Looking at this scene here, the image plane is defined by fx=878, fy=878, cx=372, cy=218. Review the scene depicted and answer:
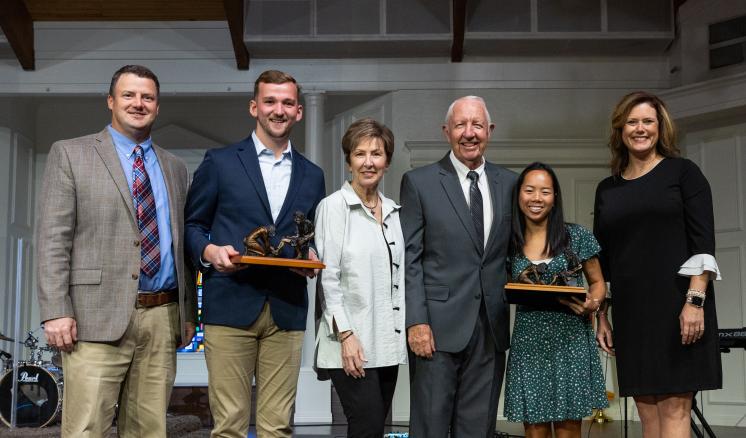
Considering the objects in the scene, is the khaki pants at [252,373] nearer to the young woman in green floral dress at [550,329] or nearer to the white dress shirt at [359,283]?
the white dress shirt at [359,283]

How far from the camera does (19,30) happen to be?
8.71 metres

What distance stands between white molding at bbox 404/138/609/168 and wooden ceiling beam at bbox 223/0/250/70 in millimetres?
1873

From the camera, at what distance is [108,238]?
309 centimetres

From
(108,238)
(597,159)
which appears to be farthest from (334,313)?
(597,159)

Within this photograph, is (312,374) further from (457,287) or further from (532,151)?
(457,287)

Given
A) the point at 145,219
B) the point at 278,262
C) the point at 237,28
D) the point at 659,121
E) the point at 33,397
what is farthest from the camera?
A: the point at 237,28

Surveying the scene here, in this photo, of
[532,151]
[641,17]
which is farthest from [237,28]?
[641,17]

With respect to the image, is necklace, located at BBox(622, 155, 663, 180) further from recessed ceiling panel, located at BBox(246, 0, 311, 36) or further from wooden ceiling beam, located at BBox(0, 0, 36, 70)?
wooden ceiling beam, located at BBox(0, 0, 36, 70)

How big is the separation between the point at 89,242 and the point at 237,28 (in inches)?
229

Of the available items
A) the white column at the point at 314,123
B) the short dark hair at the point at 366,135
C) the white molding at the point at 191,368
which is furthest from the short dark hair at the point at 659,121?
the white molding at the point at 191,368

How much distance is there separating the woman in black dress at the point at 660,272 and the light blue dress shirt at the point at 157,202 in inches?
67.0

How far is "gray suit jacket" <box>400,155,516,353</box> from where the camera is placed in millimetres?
3277

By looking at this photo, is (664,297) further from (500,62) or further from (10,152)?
(10,152)

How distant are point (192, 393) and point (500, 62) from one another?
4805 mm
